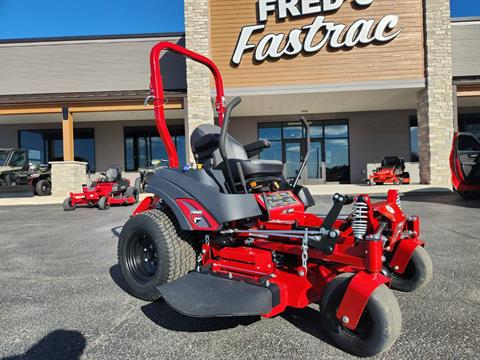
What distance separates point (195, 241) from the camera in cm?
324

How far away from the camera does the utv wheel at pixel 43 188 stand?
1488cm

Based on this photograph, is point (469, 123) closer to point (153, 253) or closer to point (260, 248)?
point (260, 248)

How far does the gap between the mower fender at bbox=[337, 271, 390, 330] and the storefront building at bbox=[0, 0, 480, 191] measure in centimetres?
1212

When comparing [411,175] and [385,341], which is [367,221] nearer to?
[385,341]

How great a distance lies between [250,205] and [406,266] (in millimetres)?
1391

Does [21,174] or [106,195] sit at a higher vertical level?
[21,174]

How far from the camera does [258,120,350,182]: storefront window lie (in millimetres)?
18266

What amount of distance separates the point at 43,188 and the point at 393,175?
1456cm

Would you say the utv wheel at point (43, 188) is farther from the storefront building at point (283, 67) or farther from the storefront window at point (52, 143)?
the storefront window at point (52, 143)

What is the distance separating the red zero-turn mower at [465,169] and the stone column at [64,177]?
12.7 meters

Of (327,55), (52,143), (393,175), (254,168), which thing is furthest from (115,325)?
(52,143)

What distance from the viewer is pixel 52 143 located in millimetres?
18844

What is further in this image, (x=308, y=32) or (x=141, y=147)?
(x=141, y=147)

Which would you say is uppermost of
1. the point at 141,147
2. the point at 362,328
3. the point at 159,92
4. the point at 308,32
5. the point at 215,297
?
the point at 308,32
